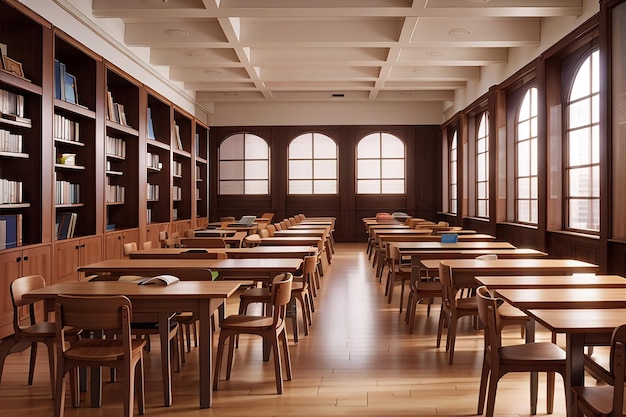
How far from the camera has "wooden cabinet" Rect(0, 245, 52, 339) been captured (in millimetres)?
5293

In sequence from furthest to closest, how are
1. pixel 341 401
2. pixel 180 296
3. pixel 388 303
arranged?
1. pixel 388 303
2. pixel 341 401
3. pixel 180 296

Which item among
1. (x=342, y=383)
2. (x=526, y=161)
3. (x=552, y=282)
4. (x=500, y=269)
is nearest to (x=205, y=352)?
(x=342, y=383)

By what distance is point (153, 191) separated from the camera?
11.3 meters

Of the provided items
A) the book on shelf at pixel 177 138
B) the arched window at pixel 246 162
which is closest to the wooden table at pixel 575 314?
the book on shelf at pixel 177 138

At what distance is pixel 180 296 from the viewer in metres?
3.45

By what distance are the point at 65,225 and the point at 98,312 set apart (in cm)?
425

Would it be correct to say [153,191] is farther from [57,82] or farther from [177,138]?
[57,82]

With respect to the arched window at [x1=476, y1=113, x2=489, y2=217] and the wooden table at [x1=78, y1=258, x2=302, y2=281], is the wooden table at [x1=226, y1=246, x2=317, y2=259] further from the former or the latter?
the arched window at [x1=476, y1=113, x2=489, y2=217]

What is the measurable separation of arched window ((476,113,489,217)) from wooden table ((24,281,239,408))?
905 cm

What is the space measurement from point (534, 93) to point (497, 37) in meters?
1.22

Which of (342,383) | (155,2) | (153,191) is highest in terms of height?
(155,2)

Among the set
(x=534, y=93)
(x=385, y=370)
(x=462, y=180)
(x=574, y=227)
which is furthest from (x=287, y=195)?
(x=385, y=370)

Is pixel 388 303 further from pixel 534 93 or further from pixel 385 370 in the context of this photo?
pixel 534 93

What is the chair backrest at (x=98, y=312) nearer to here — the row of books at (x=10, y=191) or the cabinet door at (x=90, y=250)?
the row of books at (x=10, y=191)
